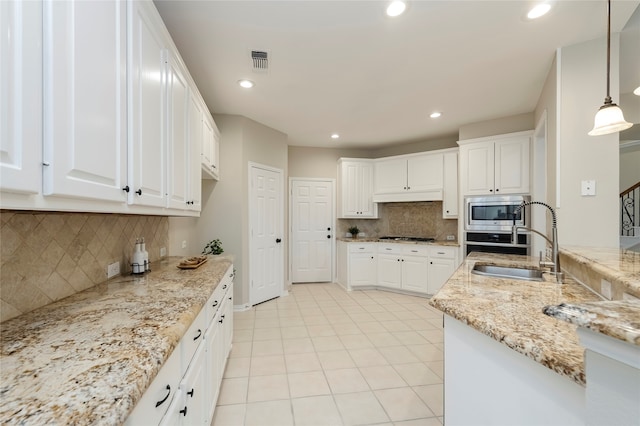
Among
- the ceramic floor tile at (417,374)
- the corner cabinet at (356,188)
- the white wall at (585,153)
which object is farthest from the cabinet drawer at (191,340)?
the corner cabinet at (356,188)

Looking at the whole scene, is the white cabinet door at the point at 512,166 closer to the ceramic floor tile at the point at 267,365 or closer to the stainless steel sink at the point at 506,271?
the stainless steel sink at the point at 506,271

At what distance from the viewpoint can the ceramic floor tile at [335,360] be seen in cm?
239

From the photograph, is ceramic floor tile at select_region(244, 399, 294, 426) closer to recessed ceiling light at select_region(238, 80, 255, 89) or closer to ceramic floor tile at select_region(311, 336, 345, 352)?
ceramic floor tile at select_region(311, 336, 345, 352)

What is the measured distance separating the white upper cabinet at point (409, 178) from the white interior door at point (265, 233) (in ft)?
6.26

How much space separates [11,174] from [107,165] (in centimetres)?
43

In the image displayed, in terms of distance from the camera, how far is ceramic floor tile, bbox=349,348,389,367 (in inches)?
96.0

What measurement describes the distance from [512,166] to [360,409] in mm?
3494

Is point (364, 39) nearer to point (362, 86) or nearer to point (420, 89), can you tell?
point (362, 86)

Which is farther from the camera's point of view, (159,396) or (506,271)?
(506,271)

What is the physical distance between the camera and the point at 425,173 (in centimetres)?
469

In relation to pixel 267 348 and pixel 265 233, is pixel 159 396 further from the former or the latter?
pixel 265 233

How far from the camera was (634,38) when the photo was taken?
2.20 meters

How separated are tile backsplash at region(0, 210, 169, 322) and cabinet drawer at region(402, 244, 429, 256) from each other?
3.85 m

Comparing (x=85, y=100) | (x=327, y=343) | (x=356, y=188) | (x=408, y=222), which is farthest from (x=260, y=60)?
(x=408, y=222)
